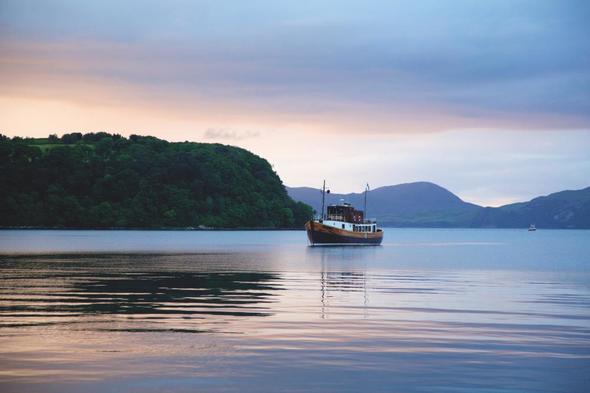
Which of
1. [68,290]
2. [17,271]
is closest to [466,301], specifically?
[68,290]

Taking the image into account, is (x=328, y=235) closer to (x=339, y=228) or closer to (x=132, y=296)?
(x=339, y=228)

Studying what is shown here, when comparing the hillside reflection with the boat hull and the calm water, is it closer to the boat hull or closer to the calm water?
the calm water

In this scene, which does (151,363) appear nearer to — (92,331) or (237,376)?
(237,376)

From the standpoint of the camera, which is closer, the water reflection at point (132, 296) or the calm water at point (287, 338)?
the calm water at point (287, 338)

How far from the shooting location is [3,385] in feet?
69.1

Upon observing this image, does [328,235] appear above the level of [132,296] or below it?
above

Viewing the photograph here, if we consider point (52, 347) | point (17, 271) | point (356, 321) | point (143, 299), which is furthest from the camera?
point (17, 271)

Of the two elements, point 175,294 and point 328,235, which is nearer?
point 175,294

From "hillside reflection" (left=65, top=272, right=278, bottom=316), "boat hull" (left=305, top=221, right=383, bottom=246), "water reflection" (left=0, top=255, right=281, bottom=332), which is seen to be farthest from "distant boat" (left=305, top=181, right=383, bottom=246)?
"hillside reflection" (left=65, top=272, right=278, bottom=316)

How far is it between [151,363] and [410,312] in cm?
1794

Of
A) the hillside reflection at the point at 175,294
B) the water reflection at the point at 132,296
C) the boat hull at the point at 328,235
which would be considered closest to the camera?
the water reflection at the point at 132,296

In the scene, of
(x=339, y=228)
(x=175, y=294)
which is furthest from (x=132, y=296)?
(x=339, y=228)

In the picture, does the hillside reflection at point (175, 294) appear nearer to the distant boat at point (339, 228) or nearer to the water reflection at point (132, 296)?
the water reflection at point (132, 296)

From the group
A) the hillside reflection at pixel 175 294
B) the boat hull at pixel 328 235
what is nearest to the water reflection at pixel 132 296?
→ the hillside reflection at pixel 175 294
